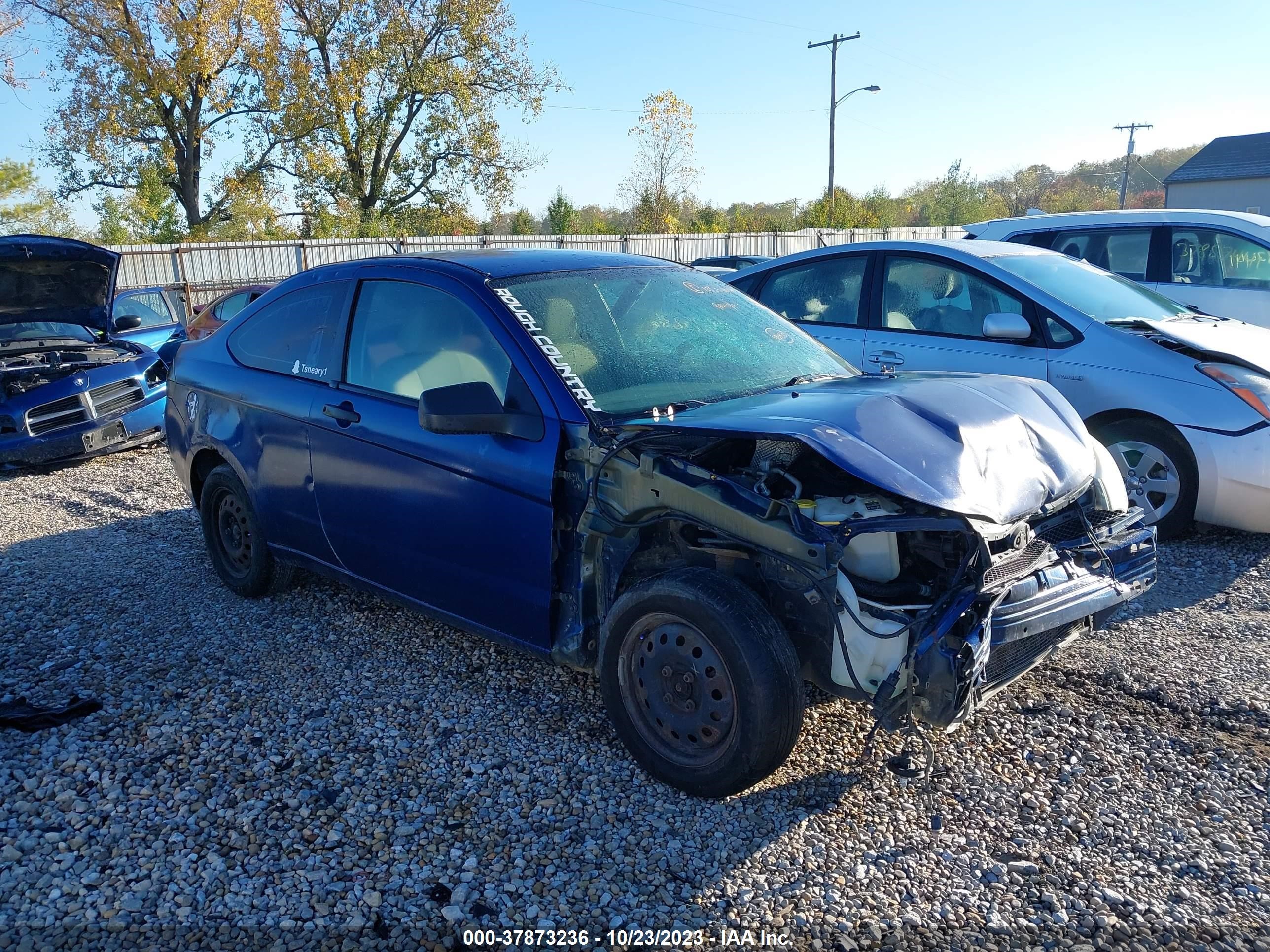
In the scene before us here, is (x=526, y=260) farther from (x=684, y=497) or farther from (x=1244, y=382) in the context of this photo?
(x=1244, y=382)

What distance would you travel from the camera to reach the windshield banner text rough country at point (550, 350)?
338 centimetres

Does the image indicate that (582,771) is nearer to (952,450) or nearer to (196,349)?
(952,450)

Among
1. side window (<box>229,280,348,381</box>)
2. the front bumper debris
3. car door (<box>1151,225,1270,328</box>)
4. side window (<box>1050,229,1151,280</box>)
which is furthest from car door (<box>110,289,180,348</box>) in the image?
car door (<box>1151,225,1270,328</box>)

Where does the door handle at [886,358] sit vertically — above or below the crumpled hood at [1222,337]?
below

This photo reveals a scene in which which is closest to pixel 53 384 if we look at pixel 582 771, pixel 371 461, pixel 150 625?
pixel 150 625

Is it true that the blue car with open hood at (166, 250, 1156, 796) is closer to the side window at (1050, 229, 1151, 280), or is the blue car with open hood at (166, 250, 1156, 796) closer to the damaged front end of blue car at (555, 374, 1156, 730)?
the damaged front end of blue car at (555, 374, 1156, 730)

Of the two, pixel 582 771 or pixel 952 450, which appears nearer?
pixel 952 450

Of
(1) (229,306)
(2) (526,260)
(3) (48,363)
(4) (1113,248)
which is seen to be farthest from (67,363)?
(4) (1113,248)

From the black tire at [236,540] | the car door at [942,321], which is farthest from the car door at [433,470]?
the car door at [942,321]

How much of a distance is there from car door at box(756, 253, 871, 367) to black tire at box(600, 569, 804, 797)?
3737 mm

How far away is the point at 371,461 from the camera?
3947 millimetres

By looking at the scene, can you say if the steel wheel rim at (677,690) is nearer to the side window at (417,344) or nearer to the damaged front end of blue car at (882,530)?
the damaged front end of blue car at (882,530)

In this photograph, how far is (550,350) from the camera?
3.52 m

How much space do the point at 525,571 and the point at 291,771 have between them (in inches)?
42.1
